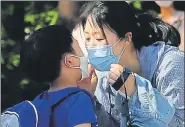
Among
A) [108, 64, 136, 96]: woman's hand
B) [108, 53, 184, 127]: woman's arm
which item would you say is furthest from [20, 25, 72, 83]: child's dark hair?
[108, 53, 184, 127]: woman's arm

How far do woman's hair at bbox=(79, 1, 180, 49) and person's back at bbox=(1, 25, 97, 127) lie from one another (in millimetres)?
229

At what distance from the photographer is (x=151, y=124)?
12.0ft

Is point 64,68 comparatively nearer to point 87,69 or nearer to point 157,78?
point 87,69

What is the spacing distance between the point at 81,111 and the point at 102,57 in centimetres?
39

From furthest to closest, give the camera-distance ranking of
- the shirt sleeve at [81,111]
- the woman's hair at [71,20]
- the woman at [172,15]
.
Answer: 1. the woman at [172,15]
2. the woman's hair at [71,20]
3. the shirt sleeve at [81,111]

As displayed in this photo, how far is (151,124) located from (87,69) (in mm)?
555

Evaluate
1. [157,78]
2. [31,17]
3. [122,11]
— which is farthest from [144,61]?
[31,17]

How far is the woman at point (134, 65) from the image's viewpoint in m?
3.63

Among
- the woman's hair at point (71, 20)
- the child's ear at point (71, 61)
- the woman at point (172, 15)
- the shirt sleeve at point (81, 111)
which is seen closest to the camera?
the shirt sleeve at point (81, 111)

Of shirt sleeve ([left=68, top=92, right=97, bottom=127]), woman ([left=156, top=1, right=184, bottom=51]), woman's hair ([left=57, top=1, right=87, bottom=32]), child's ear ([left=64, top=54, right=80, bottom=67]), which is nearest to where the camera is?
shirt sleeve ([left=68, top=92, right=97, bottom=127])

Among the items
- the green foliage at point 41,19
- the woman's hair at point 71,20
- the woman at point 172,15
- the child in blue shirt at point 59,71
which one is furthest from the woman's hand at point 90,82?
the woman at point 172,15

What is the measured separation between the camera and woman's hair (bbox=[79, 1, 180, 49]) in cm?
365

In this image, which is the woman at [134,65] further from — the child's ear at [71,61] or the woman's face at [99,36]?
the child's ear at [71,61]

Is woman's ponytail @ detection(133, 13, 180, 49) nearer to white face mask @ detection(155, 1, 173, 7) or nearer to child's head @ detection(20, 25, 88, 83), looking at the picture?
white face mask @ detection(155, 1, 173, 7)
